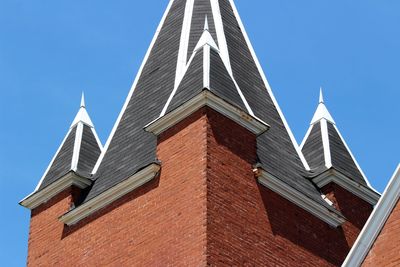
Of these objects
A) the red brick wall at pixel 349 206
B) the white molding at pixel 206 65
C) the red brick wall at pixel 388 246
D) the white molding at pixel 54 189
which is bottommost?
the red brick wall at pixel 388 246

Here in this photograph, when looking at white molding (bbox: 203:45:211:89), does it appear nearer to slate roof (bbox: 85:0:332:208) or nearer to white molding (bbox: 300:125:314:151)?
slate roof (bbox: 85:0:332:208)

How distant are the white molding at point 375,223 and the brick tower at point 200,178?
497cm

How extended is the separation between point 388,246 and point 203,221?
5.96 meters

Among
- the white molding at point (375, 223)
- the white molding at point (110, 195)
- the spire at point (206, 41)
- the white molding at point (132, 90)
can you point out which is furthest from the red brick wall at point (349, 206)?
the white molding at point (375, 223)

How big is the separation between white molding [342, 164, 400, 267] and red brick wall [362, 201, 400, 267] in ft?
0.21

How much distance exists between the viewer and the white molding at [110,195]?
90.3 ft

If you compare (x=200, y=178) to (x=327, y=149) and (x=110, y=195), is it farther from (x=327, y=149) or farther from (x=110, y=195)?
(x=327, y=149)

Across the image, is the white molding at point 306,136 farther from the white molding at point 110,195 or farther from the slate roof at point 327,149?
the white molding at point 110,195

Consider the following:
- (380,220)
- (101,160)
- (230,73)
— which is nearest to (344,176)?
(230,73)

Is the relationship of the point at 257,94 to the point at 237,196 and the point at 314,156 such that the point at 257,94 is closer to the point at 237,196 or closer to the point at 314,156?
the point at 314,156

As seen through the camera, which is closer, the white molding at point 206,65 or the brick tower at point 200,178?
the brick tower at point 200,178

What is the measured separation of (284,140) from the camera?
1197 inches

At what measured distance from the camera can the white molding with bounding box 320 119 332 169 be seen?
30.2 meters

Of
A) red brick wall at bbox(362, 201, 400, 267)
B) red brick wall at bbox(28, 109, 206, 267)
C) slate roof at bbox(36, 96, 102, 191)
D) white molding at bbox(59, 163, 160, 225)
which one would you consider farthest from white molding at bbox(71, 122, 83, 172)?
red brick wall at bbox(362, 201, 400, 267)
